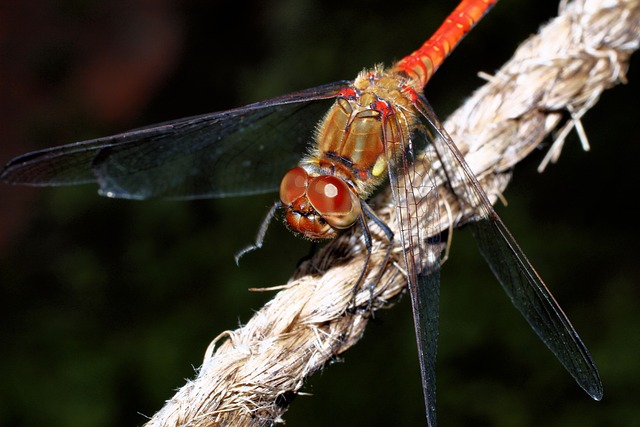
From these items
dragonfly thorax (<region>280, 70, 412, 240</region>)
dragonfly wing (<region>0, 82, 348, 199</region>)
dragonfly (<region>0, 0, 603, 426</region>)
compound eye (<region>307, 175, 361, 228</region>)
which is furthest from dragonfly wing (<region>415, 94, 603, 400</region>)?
dragonfly wing (<region>0, 82, 348, 199</region>)

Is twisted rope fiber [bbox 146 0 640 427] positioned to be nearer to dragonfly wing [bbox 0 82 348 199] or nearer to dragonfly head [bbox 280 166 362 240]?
dragonfly head [bbox 280 166 362 240]

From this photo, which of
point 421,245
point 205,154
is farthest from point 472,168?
point 205,154

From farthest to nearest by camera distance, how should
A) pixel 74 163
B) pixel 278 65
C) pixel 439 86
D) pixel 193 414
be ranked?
pixel 278 65 → pixel 439 86 → pixel 74 163 → pixel 193 414

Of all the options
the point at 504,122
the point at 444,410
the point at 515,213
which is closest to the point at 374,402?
the point at 444,410

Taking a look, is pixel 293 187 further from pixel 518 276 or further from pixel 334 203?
pixel 518 276

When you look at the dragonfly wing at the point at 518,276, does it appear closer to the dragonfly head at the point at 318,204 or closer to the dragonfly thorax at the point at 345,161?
the dragonfly thorax at the point at 345,161

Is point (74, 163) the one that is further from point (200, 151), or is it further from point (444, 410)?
point (444, 410)

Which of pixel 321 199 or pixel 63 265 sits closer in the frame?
pixel 321 199
